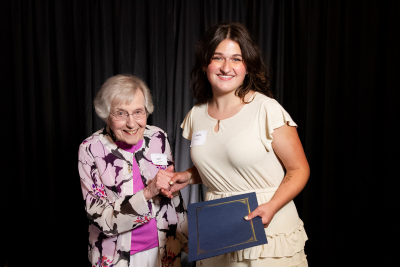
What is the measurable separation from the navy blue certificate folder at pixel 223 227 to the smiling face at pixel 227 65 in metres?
0.53

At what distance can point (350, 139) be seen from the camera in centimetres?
228

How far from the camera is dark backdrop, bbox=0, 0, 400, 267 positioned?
2.65 m

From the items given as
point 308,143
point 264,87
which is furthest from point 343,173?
point 264,87

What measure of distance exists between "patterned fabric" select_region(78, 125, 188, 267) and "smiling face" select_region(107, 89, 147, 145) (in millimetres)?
91

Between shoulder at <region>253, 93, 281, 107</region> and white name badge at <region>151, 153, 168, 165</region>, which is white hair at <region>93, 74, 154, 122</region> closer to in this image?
white name badge at <region>151, 153, 168, 165</region>

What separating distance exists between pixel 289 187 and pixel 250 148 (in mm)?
241

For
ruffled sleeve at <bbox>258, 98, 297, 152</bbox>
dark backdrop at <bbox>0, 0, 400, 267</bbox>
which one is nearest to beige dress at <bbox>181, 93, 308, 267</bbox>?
ruffled sleeve at <bbox>258, 98, 297, 152</bbox>

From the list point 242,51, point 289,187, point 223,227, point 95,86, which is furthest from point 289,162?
point 95,86

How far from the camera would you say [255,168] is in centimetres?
134

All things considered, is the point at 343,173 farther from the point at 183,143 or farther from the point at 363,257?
the point at 183,143

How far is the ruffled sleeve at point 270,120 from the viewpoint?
50.8 inches

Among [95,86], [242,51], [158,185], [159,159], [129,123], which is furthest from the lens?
[95,86]

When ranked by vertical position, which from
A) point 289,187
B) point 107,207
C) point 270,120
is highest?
point 270,120

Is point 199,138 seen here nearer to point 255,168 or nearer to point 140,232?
point 255,168
